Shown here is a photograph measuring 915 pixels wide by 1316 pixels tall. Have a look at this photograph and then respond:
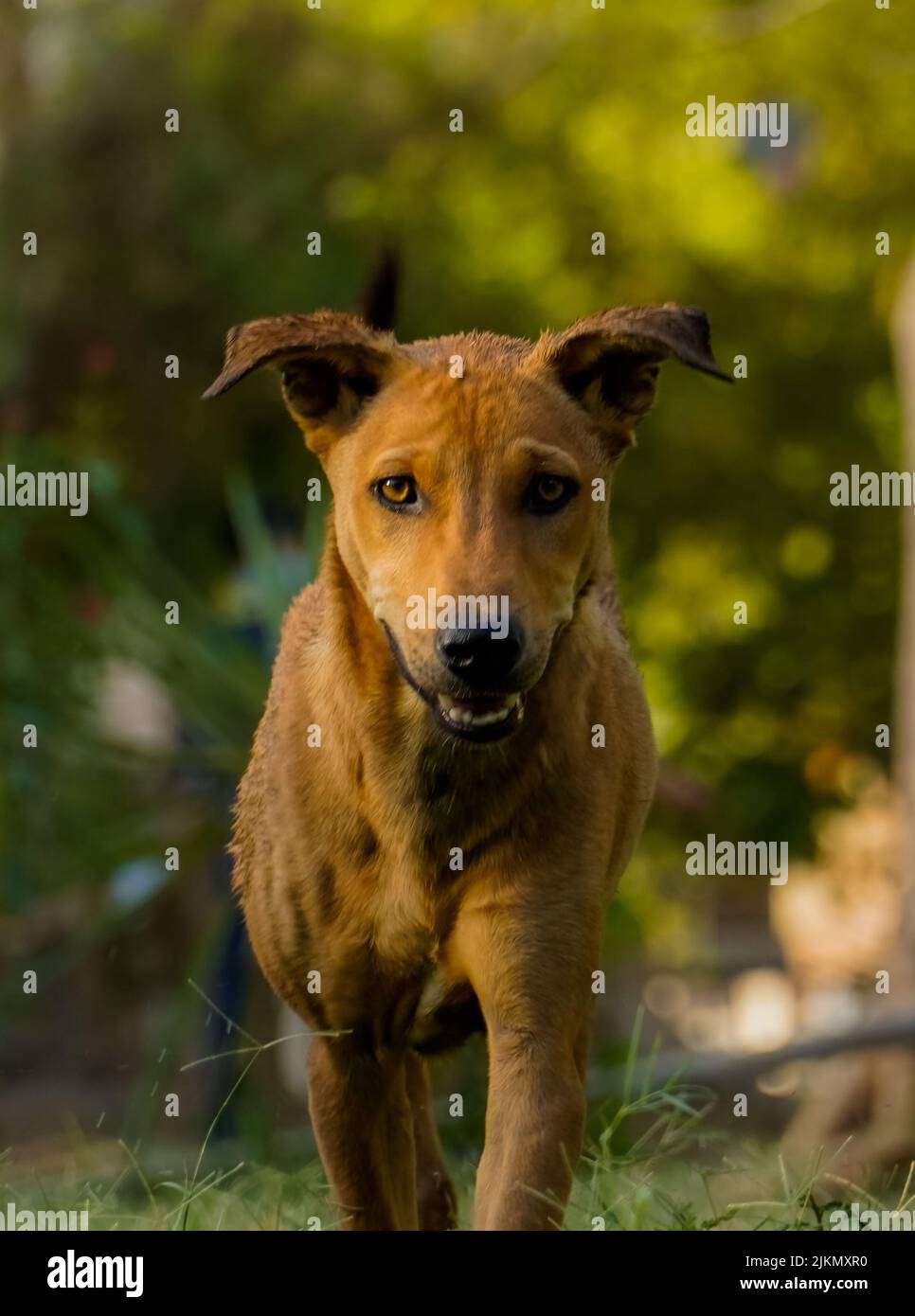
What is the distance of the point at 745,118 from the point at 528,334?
3.09 metres

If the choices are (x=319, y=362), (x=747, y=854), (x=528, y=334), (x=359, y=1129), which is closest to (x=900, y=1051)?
(x=747, y=854)

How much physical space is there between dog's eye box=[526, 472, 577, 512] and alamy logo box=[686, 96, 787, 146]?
3.35 meters

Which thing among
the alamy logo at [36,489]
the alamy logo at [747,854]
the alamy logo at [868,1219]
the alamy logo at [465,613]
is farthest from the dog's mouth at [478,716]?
the alamy logo at [36,489]

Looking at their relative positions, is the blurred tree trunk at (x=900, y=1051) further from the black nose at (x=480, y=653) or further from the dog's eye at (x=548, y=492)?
the black nose at (x=480, y=653)

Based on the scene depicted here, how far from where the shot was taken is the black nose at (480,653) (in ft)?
14.8

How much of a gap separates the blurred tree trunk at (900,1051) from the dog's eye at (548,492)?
374 inches

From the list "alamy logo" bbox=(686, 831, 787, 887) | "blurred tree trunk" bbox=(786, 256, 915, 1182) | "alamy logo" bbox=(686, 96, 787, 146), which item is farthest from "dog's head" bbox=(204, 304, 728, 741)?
"blurred tree trunk" bbox=(786, 256, 915, 1182)

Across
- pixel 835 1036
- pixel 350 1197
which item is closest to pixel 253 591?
pixel 835 1036

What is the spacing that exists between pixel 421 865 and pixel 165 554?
13.5 m

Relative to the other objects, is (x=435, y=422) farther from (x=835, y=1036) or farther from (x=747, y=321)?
(x=747, y=321)

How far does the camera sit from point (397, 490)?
4844mm

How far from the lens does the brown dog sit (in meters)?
4.69

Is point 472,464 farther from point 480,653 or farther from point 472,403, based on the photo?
point 480,653

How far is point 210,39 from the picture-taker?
18.5 metres
